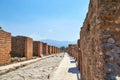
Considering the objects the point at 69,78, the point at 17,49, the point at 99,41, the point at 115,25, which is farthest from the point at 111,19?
the point at 17,49

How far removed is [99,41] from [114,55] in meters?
0.35

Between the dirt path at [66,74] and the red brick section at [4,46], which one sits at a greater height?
the red brick section at [4,46]

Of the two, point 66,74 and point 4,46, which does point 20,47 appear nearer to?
point 4,46

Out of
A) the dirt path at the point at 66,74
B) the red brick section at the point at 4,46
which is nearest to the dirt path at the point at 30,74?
the dirt path at the point at 66,74

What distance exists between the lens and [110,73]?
3465mm

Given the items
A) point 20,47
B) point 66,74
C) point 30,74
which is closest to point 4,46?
point 30,74

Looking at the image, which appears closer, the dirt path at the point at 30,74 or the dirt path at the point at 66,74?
→ the dirt path at the point at 66,74

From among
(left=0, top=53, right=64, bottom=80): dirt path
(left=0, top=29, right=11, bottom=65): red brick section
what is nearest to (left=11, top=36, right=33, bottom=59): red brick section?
(left=0, top=53, right=64, bottom=80): dirt path

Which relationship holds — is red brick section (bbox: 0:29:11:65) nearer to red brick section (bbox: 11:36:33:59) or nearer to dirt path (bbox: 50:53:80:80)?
dirt path (bbox: 50:53:80:80)

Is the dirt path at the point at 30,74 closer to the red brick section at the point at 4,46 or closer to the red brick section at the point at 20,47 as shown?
the red brick section at the point at 4,46

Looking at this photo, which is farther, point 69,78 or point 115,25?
point 69,78

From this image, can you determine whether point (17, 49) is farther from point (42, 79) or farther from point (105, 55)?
point (105, 55)

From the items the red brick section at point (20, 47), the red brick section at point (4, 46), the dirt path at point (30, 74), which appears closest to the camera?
the dirt path at point (30, 74)

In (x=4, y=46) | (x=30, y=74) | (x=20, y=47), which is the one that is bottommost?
(x=30, y=74)
